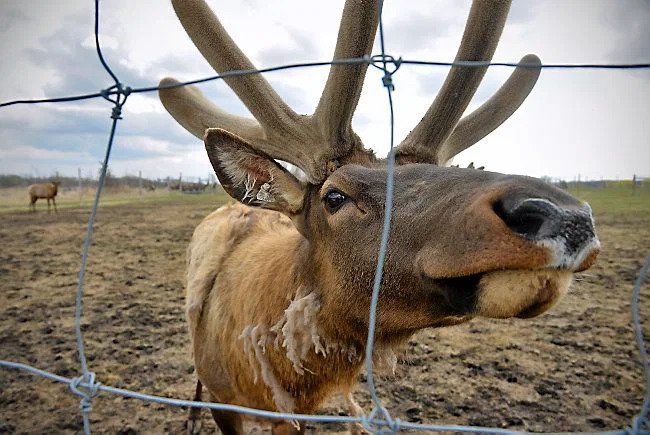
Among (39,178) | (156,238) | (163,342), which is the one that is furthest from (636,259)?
(39,178)

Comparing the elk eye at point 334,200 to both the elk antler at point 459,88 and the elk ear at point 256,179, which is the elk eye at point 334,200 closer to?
the elk ear at point 256,179

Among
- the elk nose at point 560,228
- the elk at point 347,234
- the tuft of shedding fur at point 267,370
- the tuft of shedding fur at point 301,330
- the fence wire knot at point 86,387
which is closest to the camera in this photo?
the elk nose at point 560,228

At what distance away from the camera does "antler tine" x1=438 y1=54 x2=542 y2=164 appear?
3107mm

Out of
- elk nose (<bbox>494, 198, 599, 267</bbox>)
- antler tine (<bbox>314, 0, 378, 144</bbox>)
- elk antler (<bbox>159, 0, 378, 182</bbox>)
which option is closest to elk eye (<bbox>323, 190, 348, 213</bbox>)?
elk antler (<bbox>159, 0, 378, 182</bbox>)

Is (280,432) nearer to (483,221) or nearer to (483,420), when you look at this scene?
(483,420)

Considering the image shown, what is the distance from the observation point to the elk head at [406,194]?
1.28 meters

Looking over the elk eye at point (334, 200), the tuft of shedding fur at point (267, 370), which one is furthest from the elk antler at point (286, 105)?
the tuft of shedding fur at point (267, 370)

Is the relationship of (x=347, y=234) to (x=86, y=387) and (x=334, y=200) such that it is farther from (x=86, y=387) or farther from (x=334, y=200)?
(x=86, y=387)

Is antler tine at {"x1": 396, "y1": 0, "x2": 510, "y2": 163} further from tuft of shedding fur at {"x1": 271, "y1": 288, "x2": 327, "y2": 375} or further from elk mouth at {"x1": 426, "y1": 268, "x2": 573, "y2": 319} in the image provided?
elk mouth at {"x1": 426, "y1": 268, "x2": 573, "y2": 319}

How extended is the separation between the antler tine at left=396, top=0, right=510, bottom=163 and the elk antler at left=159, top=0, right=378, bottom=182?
30 centimetres

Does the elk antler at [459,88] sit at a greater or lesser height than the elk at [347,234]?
greater

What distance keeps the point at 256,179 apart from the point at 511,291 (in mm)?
1476

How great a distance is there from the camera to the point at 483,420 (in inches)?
148

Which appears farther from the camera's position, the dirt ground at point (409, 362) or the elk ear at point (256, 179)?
the dirt ground at point (409, 362)
